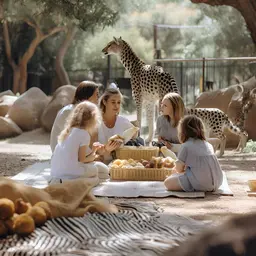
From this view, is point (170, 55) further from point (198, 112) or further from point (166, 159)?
point (166, 159)

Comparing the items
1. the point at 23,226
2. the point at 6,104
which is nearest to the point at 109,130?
the point at 23,226

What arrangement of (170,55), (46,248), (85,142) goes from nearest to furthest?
(46,248) < (85,142) < (170,55)

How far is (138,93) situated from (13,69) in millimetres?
13686

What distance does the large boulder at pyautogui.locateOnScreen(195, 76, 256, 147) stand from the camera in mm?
13633

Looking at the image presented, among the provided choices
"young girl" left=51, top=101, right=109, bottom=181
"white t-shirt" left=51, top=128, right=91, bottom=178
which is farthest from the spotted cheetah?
"white t-shirt" left=51, top=128, right=91, bottom=178

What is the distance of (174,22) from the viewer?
121 feet

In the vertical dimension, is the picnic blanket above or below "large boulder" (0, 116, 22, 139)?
above

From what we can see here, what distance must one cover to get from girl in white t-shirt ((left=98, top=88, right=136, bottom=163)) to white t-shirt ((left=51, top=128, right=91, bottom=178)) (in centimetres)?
124

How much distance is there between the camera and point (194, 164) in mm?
6102

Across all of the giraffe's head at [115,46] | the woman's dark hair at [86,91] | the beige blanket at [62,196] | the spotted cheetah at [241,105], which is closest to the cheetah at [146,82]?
the giraffe's head at [115,46]

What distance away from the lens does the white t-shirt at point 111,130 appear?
299 inches

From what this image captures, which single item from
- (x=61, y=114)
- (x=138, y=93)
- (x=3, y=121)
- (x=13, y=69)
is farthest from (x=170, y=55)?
(x=61, y=114)

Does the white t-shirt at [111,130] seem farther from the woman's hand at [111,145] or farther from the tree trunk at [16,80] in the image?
the tree trunk at [16,80]

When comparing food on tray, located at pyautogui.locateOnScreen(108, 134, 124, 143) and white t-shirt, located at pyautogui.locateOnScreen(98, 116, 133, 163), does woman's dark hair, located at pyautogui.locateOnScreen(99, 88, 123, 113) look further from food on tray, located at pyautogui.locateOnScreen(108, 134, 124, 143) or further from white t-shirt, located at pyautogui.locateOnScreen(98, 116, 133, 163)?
food on tray, located at pyautogui.locateOnScreen(108, 134, 124, 143)
